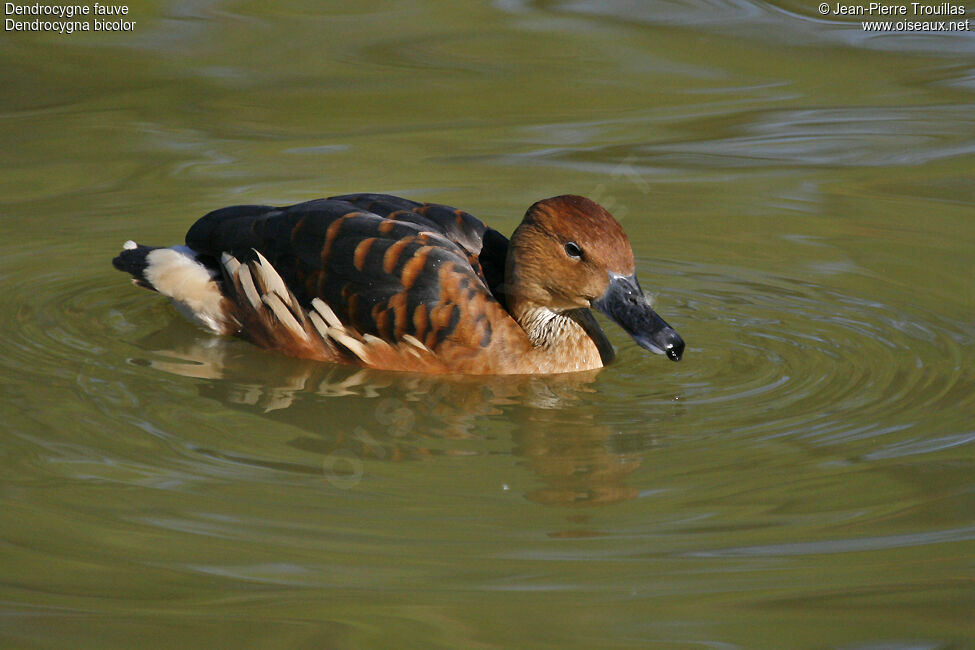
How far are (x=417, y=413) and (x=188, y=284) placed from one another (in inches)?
70.1

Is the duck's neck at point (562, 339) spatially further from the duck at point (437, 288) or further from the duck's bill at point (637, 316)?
the duck's bill at point (637, 316)

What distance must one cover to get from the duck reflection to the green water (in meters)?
0.02

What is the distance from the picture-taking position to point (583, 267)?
655 cm

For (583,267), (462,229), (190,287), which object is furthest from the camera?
(190,287)

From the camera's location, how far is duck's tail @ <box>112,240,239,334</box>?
7.21 m

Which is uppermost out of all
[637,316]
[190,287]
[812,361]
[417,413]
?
[637,316]

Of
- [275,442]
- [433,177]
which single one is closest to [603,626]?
[275,442]

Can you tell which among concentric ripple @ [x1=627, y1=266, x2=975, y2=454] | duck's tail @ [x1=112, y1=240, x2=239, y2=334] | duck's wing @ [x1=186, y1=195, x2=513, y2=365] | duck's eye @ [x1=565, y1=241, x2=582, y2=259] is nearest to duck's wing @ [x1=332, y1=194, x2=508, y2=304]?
duck's wing @ [x1=186, y1=195, x2=513, y2=365]

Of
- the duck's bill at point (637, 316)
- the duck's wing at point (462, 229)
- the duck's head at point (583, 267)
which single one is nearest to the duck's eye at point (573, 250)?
the duck's head at point (583, 267)

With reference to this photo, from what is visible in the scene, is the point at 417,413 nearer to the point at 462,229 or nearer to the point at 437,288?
the point at 437,288

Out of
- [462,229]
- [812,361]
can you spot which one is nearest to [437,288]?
[462,229]

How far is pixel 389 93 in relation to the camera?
36.5ft

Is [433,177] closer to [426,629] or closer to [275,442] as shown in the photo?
[275,442]

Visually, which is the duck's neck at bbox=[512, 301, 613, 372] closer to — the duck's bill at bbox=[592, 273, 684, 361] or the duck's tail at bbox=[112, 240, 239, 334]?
the duck's bill at bbox=[592, 273, 684, 361]
